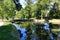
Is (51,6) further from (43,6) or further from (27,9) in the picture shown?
(27,9)

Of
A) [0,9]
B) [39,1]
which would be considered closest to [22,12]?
[39,1]

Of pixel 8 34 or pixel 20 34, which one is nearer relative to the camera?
pixel 8 34

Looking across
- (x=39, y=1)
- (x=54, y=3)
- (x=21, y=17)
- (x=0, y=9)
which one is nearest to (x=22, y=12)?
(x=21, y=17)

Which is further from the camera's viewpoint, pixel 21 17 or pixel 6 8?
pixel 21 17

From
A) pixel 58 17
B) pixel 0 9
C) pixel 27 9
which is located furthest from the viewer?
pixel 27 9

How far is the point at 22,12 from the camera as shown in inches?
3642

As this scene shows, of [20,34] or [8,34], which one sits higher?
[8,34]

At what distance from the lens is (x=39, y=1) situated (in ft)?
308

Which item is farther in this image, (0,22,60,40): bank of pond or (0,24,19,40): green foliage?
(0,22,60,40): bank of pond

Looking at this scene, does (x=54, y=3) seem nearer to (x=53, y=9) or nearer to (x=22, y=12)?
(x=53, y=9)

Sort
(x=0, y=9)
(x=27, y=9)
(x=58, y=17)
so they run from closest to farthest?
(x=0, y=9) < (x=58, y=17) < (x=27, y=9)

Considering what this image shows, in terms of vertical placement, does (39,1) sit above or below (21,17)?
above

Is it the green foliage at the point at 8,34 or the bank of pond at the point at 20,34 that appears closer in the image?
the green foliage at the point at 8,34

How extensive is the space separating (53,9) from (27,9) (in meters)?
13.1
